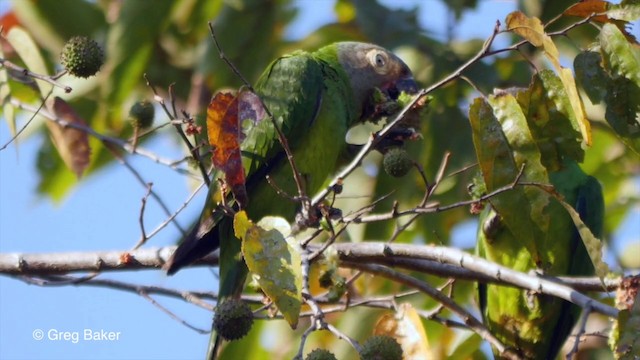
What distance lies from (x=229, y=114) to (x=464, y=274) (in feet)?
3.28

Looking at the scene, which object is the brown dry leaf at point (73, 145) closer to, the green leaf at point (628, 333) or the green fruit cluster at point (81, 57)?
the green fruit cluster at point (81, 57)

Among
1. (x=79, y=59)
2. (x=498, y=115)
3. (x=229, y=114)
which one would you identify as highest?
(x=79, y=59)

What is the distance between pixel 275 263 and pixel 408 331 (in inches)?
39.0

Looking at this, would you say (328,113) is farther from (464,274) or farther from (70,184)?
(70,184)

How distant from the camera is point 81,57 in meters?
3.21

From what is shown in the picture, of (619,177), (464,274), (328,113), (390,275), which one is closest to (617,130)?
(464,274)

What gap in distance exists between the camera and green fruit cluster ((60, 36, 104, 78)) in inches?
126

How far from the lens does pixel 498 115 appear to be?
8.89 feet

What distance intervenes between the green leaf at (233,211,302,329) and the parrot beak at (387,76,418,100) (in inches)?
89.8

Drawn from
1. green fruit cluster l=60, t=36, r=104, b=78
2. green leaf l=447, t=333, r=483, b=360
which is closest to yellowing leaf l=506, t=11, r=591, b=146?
green leaf l=447, t=333, r=483, b=360

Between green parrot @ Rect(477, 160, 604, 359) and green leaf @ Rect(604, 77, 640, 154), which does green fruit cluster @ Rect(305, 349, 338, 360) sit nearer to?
green leaf @ Rect(604, 77, 640, 154)

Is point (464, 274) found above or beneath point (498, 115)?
beneath

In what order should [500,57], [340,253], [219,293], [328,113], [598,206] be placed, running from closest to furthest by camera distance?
[340,253] < [219,293] < [328,113] < [598,206] < [500,57]

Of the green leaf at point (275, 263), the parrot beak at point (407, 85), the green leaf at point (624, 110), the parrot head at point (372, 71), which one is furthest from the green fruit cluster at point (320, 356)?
the parrot beak at point (407, 85)
